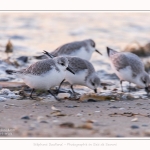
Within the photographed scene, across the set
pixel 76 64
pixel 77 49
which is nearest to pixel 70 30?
→ pixel 77 49

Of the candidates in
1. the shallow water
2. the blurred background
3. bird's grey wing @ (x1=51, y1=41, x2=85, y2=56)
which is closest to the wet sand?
bird's grey wing @ (x1=51, y1=41, x2=85, y2=56)

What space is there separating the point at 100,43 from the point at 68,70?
488cm

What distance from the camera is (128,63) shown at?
9.18 m

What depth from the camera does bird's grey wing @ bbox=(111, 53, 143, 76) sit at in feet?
29.9

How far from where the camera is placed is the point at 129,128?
19.6ft

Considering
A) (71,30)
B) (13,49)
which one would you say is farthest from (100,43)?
(13,49)

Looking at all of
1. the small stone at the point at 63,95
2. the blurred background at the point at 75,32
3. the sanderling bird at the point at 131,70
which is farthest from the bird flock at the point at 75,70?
the blurred background at the point at 75,32

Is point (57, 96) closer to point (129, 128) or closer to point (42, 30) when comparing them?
point (129, 128)

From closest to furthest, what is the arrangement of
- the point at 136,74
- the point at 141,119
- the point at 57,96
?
1. the point at 141,119
2. the point at 57,96
3. the point at 136,74

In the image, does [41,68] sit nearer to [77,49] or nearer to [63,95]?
[63,95]

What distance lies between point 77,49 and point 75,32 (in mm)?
3557

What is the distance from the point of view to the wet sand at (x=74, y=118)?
223 inches

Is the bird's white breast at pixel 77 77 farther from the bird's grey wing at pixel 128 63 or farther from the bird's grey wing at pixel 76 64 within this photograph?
the bird's grey wing at pixel 128 63

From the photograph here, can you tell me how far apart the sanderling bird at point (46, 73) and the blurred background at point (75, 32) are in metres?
2.90
